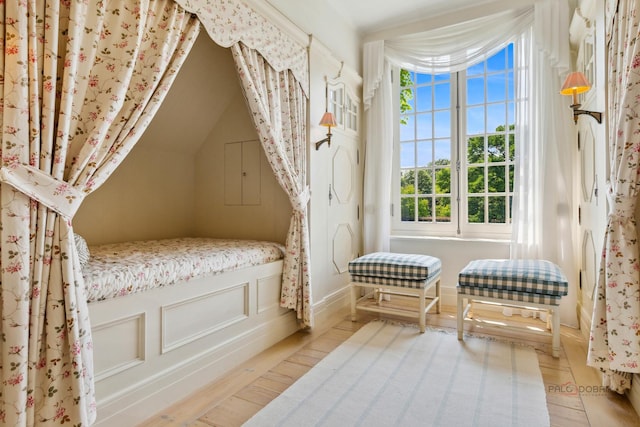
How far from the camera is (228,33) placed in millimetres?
2146

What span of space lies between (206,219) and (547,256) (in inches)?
124

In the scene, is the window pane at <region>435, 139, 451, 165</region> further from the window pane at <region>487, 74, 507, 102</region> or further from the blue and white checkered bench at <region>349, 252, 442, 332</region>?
the blue and white checkered bench at <region>349, 252, 442, 332</region>

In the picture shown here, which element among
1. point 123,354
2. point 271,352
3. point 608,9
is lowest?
point 271,352

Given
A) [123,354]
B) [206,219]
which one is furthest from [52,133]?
Answer: [206,219]

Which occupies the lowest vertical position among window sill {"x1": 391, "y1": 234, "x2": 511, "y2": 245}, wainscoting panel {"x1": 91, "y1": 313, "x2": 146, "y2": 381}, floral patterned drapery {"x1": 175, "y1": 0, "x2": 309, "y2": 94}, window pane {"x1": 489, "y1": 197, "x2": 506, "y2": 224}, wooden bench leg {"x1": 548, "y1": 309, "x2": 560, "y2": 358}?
wooden bench leg {"x1": 548, "y1": 309, "x2": 560, "y2": 358}

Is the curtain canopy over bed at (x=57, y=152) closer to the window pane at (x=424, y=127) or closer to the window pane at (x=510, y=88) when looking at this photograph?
the window pane at (x=424, y=127)

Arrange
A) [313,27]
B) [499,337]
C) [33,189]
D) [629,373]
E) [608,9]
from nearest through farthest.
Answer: [33,189]
[629,373]
[608,9]
[499,337]
[313,27]

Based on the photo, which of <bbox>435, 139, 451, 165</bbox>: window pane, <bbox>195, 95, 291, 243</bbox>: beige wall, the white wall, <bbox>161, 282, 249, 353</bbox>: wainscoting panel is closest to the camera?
<bbox>161, 282, 249, 353</bbox>: wainscoting panel

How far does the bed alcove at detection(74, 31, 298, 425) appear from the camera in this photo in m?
1.69

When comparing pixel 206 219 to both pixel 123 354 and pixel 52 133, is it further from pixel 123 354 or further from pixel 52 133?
pixel 52 133

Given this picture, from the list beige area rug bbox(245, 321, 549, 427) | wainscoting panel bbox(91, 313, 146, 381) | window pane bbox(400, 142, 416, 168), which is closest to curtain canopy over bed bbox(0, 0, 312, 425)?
wainscoting panel bbox(91, 313, 146, 381)

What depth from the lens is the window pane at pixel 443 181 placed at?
3.82 meters

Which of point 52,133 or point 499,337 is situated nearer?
point 52,133

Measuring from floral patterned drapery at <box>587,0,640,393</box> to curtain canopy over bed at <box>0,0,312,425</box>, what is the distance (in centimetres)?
225
